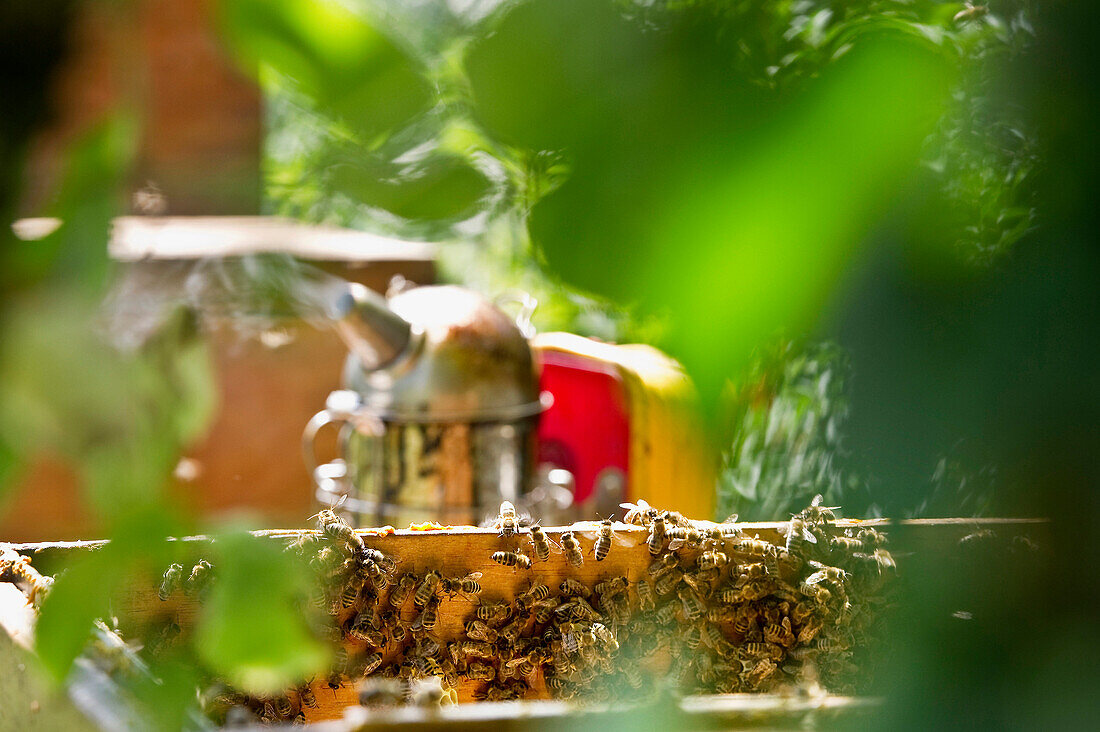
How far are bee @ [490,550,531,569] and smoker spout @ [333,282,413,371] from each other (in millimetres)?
853

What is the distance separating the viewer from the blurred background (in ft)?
0.69

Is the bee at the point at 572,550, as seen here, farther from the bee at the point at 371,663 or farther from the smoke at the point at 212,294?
the smoke at the point at 212,294

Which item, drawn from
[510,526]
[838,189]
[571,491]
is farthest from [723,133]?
[571,491]

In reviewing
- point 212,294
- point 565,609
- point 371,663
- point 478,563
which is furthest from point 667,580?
point 212,294

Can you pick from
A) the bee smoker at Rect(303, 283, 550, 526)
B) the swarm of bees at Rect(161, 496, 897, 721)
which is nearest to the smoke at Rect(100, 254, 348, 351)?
the swarm of bees at Rect(161, 496, 897, 721)

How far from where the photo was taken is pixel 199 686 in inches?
9.3

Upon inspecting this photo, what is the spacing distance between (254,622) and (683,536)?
1025mm

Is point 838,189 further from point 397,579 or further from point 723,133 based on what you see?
point 397,579

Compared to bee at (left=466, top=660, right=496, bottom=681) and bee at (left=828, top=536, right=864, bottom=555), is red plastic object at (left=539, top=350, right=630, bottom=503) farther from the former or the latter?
bee at (left=828, top=536, right=864, bottom=555)

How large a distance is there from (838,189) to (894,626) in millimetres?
114

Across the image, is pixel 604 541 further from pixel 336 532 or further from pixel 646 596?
pixel 336 532

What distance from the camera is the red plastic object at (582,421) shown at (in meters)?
2.34

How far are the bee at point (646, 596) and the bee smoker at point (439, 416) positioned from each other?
3.30 ft

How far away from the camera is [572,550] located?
47.0 inches
